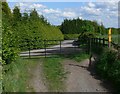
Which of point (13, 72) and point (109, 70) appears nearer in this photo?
point (13, 72)

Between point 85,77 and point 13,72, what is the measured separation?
144 inches

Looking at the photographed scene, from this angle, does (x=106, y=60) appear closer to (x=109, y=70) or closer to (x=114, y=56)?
(x=114, y=56)

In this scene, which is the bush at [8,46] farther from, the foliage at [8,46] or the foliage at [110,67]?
the foliage at [110,67]

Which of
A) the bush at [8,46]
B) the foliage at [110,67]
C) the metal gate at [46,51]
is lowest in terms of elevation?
the metal gate at [46,51]

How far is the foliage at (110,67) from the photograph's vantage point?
12635 millimetres

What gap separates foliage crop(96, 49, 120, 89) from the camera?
12.6 m

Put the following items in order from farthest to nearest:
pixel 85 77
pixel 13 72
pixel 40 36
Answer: pixel 40 36 → pixel 85 77 → pixel 13 72

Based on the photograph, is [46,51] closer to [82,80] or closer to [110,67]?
[110,67]

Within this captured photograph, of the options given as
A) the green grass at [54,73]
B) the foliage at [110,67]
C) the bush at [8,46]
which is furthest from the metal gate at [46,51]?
the bush at [8,46]

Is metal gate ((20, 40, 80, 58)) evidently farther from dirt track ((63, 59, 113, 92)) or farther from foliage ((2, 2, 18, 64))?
foliage ((2, 2, 18, 64))

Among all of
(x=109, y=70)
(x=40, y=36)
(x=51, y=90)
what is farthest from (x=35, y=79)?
(x=40, y=36)

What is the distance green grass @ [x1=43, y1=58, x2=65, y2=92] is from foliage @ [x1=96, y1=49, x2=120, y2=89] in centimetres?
165

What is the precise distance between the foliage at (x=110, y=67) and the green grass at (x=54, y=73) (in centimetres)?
165

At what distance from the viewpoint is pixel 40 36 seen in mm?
29203
